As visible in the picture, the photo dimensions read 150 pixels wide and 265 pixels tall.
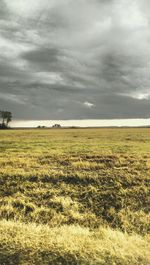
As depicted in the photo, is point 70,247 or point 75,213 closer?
point 70,247

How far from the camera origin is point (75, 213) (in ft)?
38.7

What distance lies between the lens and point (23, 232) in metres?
8.72

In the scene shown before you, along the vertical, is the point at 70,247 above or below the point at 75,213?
above

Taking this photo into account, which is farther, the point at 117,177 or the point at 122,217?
the point at 117,177

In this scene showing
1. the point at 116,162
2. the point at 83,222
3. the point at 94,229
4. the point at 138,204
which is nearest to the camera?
the point at 94,229

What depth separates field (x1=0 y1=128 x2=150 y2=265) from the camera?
7262 mm

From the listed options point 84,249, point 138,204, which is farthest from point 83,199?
point 84,249

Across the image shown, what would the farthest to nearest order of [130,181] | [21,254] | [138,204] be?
[130,181], [138,204], [21,254]

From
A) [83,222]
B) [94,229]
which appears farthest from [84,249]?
[83,222]

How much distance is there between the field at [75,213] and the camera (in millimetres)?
7262

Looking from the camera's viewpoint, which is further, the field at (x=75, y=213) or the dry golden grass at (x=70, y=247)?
the field at (x=75, y=213)

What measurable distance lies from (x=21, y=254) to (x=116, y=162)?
1510cm

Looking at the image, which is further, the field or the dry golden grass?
the field

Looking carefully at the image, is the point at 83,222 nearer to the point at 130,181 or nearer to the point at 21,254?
the point at 21,254
